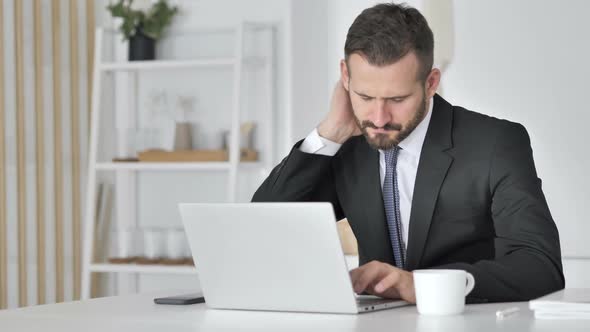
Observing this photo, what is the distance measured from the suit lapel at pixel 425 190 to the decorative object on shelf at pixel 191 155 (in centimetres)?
208

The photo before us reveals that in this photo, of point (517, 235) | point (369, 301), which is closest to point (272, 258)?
point (369, 301)

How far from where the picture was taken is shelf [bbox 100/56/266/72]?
4062 mm

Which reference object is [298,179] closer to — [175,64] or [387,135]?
[387,135]

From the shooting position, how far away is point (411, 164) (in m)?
2.18

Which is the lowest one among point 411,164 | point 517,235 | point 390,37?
point 517,235

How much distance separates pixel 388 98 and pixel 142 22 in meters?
2.43

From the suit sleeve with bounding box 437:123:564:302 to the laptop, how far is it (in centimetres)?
19

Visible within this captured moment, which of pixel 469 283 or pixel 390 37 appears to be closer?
pixel 469 283

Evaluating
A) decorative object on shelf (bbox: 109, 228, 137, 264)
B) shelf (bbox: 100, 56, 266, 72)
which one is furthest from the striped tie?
decorative object on shelf (bbox: 109, 228, 137, 264)

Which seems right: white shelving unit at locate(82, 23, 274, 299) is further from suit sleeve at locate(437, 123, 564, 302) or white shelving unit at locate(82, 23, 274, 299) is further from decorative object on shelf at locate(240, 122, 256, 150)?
suit sleeve at locate(437, 123, 564, 302)

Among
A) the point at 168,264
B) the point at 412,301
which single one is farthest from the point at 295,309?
the point at 168,264

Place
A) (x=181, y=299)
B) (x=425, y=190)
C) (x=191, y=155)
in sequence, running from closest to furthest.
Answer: (x=181, y=299), (x=425, y=190), (x=191, y=155)

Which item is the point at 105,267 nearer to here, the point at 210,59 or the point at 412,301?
the point at 210,59

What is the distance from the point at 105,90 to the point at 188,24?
53 cm
